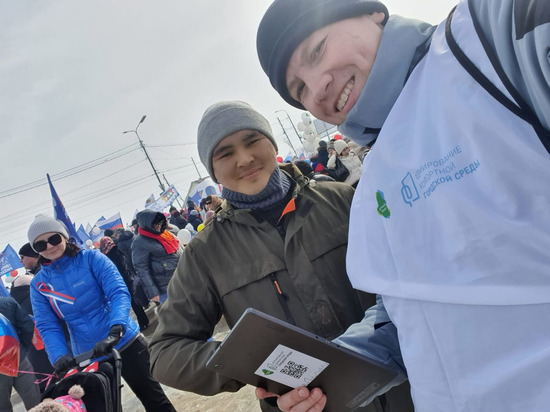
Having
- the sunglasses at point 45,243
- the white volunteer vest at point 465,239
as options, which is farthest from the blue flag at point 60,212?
the white volunteer vest at point 465,239

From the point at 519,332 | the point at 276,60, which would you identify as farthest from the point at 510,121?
the point at 276,60

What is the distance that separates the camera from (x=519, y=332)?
664mm

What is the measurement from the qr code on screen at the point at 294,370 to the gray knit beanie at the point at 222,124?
971mm

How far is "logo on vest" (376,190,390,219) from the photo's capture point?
868 millimetres

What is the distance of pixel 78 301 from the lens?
10.3ft

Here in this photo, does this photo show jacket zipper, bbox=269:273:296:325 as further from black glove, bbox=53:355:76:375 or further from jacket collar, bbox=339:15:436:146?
black glove, bbox=53:355:76:375

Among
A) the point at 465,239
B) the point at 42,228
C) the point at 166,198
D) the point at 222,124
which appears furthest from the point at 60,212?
the point at 166,198

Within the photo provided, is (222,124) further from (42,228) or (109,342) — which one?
(42,228)

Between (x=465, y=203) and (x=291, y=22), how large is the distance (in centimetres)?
78

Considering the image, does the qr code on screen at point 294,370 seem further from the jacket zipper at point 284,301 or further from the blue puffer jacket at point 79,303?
the blue puffer jacket at point 79,303

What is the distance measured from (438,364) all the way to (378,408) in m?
0.85

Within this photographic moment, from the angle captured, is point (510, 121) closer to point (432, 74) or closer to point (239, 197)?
point (432, 74)

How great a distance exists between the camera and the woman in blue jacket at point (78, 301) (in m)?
3.10

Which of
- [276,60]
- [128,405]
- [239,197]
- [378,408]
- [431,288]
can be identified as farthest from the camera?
[128,405]
